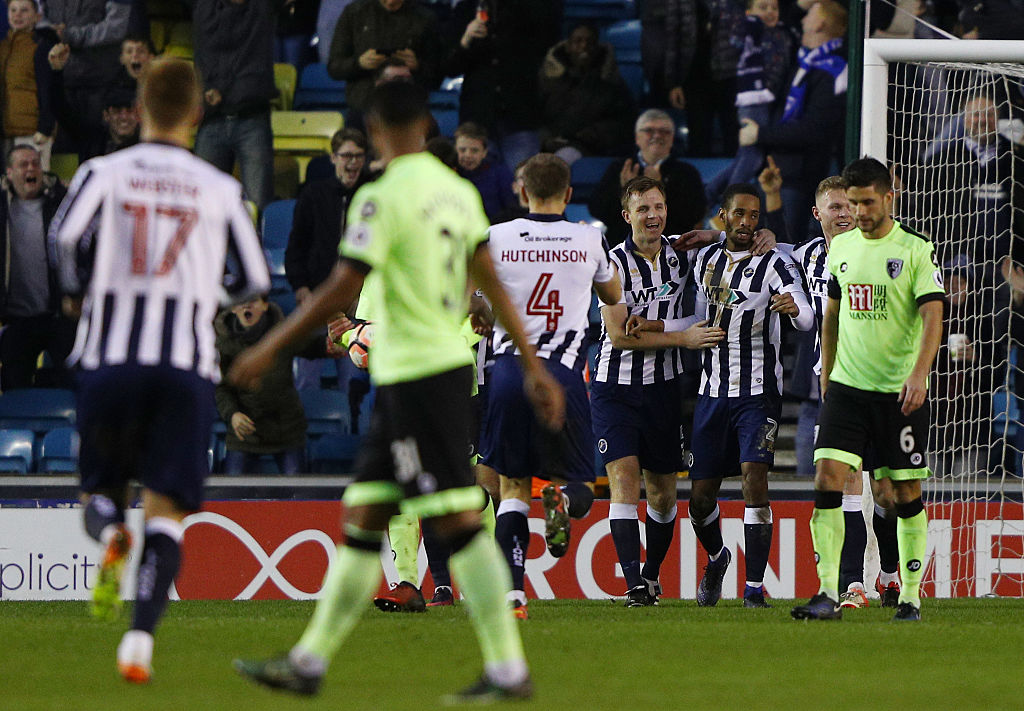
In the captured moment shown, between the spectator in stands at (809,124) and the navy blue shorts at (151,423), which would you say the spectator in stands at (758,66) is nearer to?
the spectator in stands at (809,124)

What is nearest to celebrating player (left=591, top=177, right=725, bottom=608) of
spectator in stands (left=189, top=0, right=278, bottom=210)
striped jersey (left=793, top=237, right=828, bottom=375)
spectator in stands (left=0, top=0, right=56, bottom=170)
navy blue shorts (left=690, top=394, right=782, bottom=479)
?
navy blue shorts (left=690, top=394, right=782, bottom=479)

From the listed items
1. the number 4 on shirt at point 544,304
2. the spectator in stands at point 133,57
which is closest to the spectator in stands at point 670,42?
the spectator in stands at point 133,57

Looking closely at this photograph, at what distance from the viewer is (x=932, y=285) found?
6.84 m

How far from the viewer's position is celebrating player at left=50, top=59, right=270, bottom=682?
4.59 metres

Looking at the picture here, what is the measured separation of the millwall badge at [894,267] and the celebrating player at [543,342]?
1247 millimetres

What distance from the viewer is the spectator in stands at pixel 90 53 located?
41.8 ft

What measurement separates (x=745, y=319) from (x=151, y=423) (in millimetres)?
4238

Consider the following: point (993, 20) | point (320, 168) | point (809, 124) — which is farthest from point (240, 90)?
point (993, 20)

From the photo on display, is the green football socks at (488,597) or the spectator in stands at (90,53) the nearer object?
the green football socks at (488,597)

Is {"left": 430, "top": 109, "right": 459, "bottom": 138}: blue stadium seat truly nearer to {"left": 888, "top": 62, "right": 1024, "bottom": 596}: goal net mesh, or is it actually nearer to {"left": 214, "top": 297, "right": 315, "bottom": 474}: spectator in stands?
{"left": 214, "top": 297, "right": 315, "bottom": 474}: spectator in stands

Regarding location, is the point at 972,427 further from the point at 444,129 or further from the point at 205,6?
the point at 205,6

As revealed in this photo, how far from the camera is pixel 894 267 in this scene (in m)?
6.93

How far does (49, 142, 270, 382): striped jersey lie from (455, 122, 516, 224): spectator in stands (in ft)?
20.9

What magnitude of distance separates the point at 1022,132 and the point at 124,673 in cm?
824
